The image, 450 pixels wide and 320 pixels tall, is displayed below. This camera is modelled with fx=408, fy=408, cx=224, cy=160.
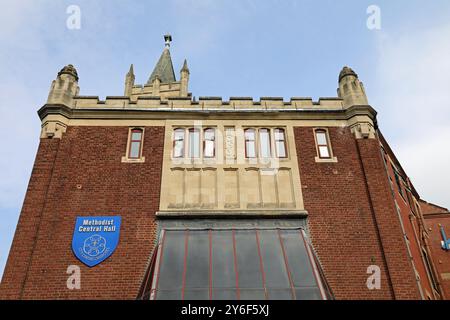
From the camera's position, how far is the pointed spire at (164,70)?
43.7 meters

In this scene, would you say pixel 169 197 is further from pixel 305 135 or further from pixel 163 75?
pixel 163 75

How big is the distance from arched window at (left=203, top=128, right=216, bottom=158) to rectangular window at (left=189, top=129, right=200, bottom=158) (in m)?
0.24

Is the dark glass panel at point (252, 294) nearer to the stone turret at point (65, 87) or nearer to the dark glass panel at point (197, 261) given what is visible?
the dark glass panel at point (197, 261)

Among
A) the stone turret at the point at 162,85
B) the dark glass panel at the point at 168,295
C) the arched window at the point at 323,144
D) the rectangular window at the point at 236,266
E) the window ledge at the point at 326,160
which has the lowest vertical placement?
the dark glass panel at the point at 168,295

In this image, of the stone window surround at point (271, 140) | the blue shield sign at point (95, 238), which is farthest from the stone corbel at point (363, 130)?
the blue shield sign at point (95, 238)

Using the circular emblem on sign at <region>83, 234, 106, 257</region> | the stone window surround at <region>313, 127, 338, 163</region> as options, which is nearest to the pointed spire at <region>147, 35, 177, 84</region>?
the stone window surround at <region>313, 127, 338, 163</region>

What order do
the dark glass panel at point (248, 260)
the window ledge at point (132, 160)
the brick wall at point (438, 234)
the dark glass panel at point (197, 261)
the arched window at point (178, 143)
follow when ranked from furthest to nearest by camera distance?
the brick wall at point (438, 234) < the arched window at point (178, 143) < the window ledge at point (132, 160) < the dark glass panel at point (248, 260) < the dark glass panel at point (197, 261)

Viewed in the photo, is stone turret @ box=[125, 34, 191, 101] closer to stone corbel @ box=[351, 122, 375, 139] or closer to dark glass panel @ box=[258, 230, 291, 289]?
stone corbel @ box=[351, 122, 375, 139]

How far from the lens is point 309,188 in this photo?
48.0ft

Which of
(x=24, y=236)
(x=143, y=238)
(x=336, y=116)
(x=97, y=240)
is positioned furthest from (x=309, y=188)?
(x=24, y=236)

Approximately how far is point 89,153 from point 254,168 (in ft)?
20.2

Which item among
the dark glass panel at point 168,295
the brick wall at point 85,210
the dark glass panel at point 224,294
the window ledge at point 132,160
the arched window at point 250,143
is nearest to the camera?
the dark glass panel at point 168,295

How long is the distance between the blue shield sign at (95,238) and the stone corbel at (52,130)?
143 inches
